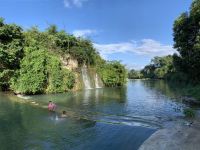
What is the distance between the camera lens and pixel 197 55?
128 ft

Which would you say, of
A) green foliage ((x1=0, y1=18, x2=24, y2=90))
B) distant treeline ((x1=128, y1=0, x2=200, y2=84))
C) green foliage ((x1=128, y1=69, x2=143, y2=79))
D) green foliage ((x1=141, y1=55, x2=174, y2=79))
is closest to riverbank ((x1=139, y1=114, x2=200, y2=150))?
distant treeline ((x1=128, y1=0, x2=200, y2=84))

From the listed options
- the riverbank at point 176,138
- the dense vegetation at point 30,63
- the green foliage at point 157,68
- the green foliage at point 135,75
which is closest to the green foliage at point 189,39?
the dense vegetation at point 30,63

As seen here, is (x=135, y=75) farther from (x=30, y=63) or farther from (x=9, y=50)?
(x=9, y=50)

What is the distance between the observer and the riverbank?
14.5 meters

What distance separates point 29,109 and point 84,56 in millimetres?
31431

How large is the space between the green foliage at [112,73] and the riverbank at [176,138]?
43.5 metres

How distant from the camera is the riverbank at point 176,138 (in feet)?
47.7

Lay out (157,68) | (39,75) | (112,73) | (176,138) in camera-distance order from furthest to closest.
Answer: (157,68)
(112,73)
(39,75)
(176,138)

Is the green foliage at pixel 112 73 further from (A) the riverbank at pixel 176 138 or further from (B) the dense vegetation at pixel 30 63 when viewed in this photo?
(A) the riverbank at pixel 176 138

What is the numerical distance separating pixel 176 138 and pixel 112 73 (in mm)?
48579

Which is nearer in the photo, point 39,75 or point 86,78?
point 39,75

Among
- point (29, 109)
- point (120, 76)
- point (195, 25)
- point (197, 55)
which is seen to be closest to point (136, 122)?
point (29, 109)

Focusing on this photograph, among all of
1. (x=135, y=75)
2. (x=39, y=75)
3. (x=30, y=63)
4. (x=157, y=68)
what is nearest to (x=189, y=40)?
(x=39, y=75)

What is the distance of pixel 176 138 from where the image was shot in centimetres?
1614
